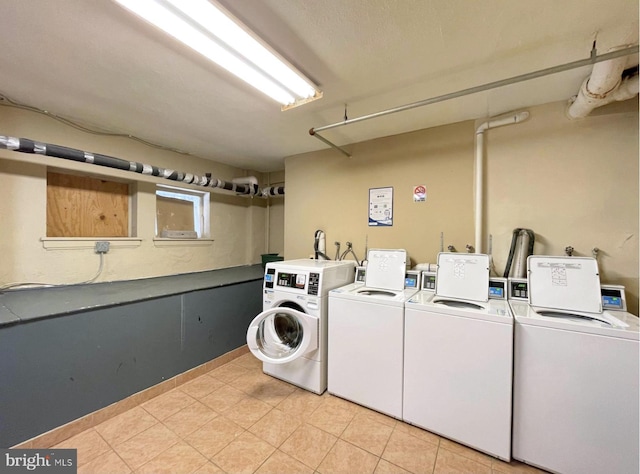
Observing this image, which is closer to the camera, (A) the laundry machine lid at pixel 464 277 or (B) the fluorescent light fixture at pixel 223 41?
(B) the fluorescent light fixture at pixel 223 41

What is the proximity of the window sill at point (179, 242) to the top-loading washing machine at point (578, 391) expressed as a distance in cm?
352

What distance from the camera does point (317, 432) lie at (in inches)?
70.1

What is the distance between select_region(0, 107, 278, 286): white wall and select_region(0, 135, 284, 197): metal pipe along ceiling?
23cm

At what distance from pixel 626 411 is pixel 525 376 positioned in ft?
1.37

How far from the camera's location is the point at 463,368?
5.34 ft

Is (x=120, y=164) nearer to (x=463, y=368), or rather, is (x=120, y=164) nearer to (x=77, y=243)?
(x=77, y=243)

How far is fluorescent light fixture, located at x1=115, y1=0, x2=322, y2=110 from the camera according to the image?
1059 mm

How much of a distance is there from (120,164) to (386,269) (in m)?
2.77

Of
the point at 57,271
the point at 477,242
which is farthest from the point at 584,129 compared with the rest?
the point at 57,271

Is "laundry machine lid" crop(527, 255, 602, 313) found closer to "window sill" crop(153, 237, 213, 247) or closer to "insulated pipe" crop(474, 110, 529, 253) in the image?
"insulated pipe" crop(474, 110, 529, 253)

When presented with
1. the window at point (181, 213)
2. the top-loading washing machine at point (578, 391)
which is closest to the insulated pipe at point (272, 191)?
the window at point (181, 213)

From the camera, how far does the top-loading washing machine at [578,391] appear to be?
4.30 feet

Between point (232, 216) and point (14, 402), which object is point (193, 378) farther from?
point (232, 216)

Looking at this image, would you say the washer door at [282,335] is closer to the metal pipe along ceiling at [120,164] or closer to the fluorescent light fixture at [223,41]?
the fluorescent light fixture at [223,41]
